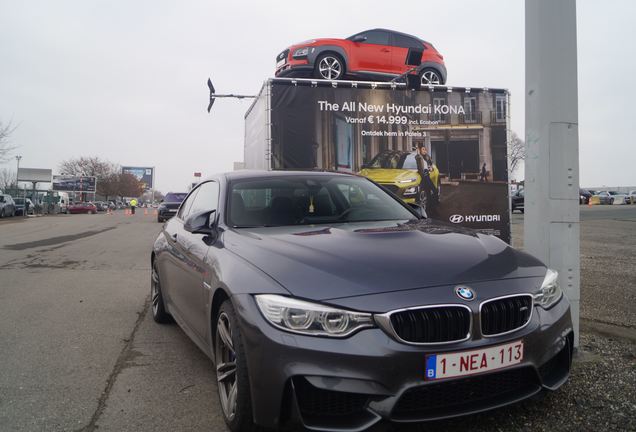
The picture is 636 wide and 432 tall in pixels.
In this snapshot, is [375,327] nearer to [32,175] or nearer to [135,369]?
[135,369]

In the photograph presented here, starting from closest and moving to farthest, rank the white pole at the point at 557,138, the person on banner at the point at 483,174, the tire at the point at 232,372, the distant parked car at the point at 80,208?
the tire at the point at 232,372 → the white pole at the point at 557,138 → the person on banner at the point at 483,174 → the distant parked car at the point at 80,208

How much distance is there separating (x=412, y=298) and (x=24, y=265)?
8875 millimetres

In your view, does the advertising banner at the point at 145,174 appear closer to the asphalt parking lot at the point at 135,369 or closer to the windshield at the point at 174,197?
the windshield at the point at 174,197

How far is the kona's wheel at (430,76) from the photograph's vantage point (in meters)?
10.5

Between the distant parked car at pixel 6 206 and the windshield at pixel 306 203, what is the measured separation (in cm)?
3535

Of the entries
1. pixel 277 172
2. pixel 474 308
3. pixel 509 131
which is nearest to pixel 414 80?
pixel 509 131

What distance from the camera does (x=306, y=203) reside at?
12.0ft

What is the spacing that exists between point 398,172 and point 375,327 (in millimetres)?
5789

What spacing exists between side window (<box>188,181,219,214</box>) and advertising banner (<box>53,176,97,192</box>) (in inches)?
3224

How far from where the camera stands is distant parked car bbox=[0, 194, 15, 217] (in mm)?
32656

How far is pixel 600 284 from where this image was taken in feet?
20.8

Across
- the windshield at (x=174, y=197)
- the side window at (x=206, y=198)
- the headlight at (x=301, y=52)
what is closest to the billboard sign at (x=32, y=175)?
the windshield at (x=174, y=197)

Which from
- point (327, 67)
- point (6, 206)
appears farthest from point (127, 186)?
point (327, 67)

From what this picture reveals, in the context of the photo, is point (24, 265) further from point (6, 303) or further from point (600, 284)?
point (600, 284)
